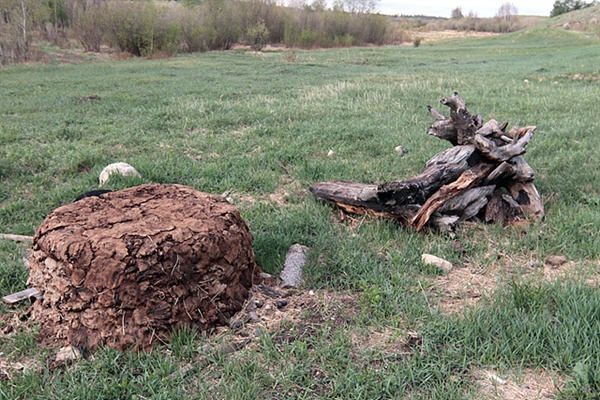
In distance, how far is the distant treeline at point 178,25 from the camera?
2221 cm

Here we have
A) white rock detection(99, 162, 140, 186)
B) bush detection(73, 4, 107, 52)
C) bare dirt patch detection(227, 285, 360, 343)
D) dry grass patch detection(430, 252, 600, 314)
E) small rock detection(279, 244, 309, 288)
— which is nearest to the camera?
bare dirt patch detection(227, 285, 360, 343)

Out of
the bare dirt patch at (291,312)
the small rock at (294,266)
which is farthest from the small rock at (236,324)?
the small rock at (294,266)

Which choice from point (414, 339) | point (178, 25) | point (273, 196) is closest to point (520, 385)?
point (414, 339)

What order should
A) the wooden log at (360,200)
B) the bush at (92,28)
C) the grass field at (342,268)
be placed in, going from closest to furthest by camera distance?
1. the grass field at (342,268)
2. the wooden log at (360,200)
3. the bush at (92,28)

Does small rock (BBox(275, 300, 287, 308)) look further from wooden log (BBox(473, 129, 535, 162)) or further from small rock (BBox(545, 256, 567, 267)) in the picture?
wooden log (BBox(473, 129, 535, 162))

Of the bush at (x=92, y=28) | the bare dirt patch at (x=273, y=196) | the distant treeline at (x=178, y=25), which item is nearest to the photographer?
the bare dirt patch at (x=273, y=196)

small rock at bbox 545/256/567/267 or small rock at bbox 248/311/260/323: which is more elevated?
small rock at bbox 545/256/567/267

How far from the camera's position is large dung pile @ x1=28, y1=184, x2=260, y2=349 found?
8.58 feet

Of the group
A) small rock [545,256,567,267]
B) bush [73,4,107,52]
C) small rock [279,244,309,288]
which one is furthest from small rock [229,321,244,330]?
bush [73,4,107,52]

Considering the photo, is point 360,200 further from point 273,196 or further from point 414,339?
point 414,339

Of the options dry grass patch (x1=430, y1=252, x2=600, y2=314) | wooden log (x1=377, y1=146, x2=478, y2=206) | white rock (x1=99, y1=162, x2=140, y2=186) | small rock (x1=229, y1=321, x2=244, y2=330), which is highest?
wooden log (x1=377, y1=146, x2=478, y2=206)

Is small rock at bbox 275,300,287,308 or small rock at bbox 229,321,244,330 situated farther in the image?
small rock at bbox 275,300,287,308

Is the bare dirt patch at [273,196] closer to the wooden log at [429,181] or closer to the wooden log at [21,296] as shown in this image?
the wooden log at [429,181]

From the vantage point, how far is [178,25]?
28.3m
